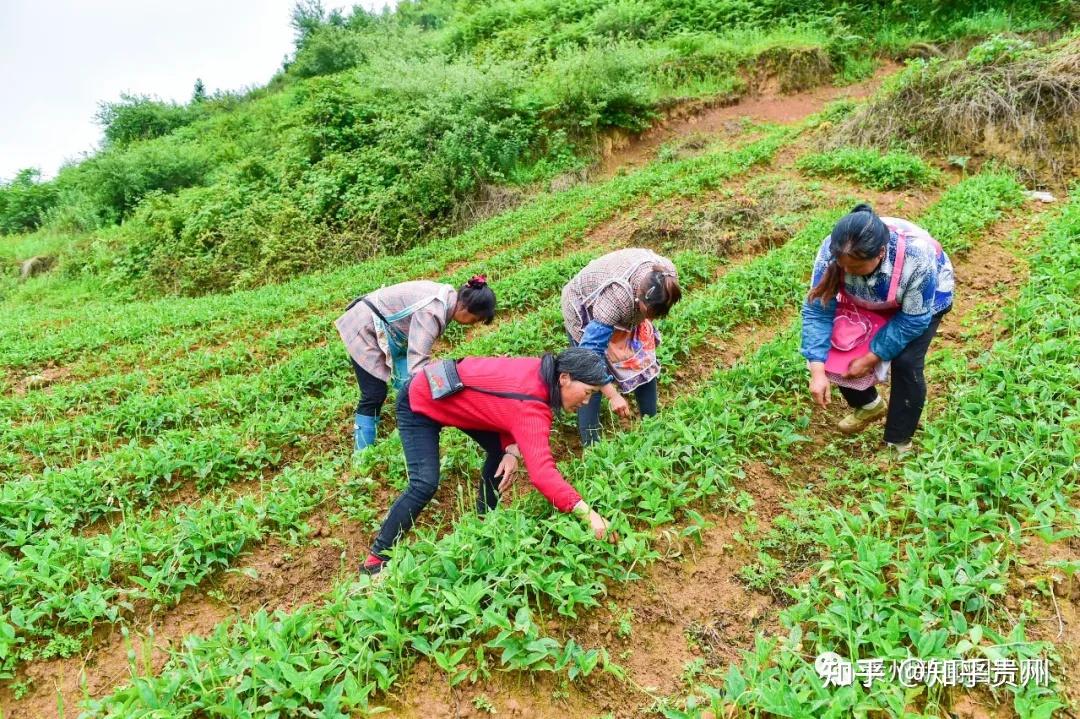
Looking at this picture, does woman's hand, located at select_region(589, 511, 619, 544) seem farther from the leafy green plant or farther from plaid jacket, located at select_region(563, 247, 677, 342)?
the leafy green plant

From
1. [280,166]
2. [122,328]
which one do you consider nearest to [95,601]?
[122,328]

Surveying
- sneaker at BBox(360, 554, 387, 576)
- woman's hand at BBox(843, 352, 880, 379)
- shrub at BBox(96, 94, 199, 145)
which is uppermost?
shrub at BBox(96, 94, 199, 145)

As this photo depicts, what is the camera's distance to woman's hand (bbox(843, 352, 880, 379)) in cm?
340

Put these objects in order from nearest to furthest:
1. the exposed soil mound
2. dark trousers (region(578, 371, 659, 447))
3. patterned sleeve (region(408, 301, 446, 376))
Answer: patterned sleeve (region(408, 301, 446, 376)) < dark trousers (region(578, 371, 659, 447)) < the exposed soil mound

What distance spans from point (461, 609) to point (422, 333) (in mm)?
1955

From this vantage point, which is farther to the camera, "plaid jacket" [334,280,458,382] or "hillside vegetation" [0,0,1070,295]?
"hillside vegetation" [0,0,1070,295]

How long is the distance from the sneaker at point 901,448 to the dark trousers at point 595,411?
1.47 m

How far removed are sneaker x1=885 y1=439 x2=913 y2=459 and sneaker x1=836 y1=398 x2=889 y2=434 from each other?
0.31 metres

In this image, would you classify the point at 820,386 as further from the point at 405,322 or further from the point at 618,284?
the point at 405,322

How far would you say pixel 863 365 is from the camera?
3.44 metres

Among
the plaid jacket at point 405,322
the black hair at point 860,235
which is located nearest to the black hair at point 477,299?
the plaid jacket at point 405,322

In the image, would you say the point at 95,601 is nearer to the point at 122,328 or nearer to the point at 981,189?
the point at 122,328

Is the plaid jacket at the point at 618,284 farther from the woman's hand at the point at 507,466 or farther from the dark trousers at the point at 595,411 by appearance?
the woman's hand at the point at 507,466

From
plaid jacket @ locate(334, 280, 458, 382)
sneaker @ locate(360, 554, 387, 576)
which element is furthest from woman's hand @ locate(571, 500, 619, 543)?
plaid jacket @ locate(334, 280, 458, 382)
